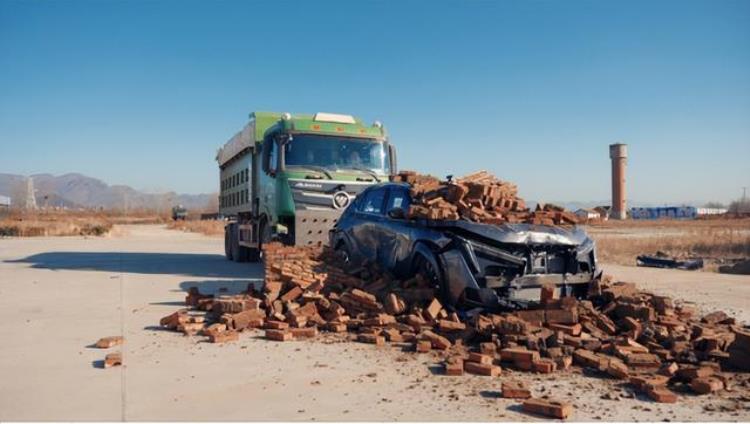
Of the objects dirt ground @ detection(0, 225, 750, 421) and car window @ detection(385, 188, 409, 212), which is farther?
car window @ detection(385, 188, 409, 212)

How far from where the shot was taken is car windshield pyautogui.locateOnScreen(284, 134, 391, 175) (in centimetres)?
1238

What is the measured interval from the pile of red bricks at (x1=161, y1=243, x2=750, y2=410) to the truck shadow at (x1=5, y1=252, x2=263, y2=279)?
5578 mm

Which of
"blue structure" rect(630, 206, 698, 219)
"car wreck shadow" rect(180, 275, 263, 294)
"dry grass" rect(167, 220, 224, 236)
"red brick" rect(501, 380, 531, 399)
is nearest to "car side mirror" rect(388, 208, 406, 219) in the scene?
"car wreck shadow" rect(180, 275, 263, 294)

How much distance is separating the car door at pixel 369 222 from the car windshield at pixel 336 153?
3070 millimetres

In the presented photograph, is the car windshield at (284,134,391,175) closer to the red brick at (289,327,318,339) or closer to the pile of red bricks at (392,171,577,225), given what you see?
the pile of red bricks at (392,171,577,225)

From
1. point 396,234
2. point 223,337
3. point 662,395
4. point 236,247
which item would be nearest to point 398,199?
point 396,234

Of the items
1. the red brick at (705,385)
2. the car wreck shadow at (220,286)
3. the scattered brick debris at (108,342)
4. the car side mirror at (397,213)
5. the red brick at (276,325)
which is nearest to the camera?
the red brick at (705,385)

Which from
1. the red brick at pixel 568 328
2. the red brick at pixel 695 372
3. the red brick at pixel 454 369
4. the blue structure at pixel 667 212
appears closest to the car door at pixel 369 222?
the red brick at pixel 568 328

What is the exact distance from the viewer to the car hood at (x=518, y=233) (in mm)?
6797

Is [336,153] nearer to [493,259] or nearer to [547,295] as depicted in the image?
[493,259]

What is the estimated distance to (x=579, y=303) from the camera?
22.4 feet

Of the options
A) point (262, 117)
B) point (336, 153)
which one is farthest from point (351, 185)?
point (262, 117)

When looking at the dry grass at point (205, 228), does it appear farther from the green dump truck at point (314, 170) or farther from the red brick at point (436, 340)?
the red brick at point (436, 340)

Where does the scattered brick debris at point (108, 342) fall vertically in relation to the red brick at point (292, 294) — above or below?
below
